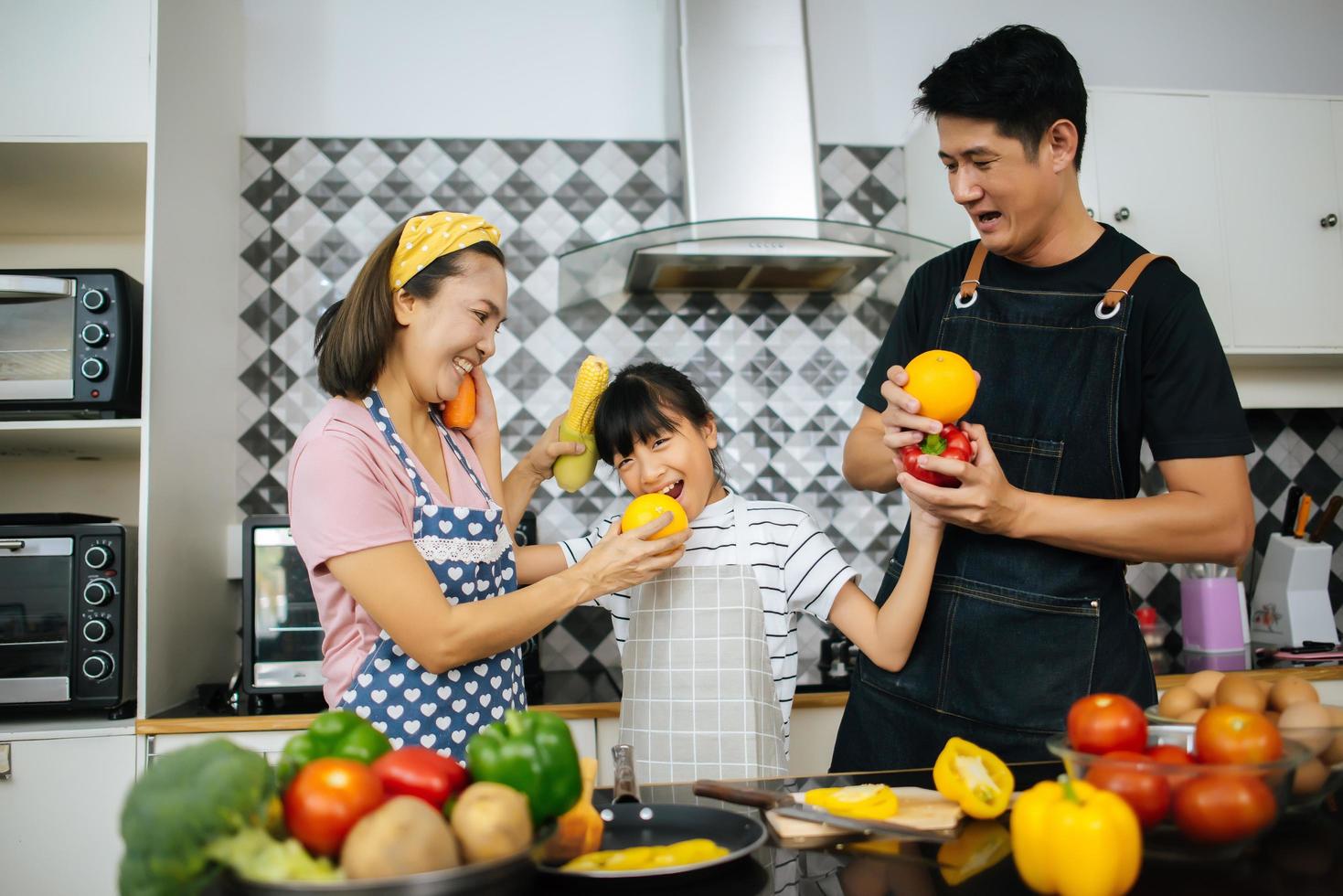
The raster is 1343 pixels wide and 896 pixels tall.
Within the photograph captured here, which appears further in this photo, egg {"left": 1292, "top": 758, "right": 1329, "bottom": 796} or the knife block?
the knife block

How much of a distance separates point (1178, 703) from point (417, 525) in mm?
925

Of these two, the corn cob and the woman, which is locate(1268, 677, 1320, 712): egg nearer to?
the woman

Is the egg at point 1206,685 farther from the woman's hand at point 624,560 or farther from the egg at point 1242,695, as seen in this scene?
the woman's hand at point 624,560

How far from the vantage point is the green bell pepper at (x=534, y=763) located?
672mm

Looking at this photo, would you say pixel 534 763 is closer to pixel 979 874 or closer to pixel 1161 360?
pixel 979 874

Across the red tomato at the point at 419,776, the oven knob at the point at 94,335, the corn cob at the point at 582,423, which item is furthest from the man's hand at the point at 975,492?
the oven knob at the point at 94,335

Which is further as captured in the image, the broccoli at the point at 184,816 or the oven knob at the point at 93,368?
the oven knob at the point at 93,368

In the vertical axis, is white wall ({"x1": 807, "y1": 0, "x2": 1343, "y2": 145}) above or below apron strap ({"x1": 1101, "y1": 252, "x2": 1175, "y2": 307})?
above

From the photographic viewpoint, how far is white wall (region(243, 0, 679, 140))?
107 inches

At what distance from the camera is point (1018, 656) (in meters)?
1.41

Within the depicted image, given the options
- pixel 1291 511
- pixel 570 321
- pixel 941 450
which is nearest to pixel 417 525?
pixel 941 450

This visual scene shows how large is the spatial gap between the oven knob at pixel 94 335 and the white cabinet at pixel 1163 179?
7.41ft

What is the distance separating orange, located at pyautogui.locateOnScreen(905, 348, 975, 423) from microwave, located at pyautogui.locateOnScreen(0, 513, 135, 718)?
65.3 inches

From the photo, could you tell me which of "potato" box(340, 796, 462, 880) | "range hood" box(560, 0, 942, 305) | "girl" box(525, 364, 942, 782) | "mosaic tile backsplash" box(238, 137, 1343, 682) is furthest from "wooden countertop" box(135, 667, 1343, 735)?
"potato" box(340, 796, 462, 880)
